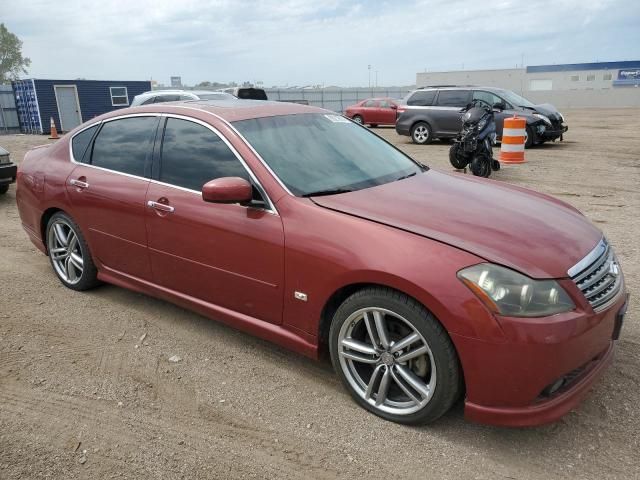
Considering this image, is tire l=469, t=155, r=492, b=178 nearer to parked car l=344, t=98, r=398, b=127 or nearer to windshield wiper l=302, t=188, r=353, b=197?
windshield wiper l=302, t=188, r=353, b=197

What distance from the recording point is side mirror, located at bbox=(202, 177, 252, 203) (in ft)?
9.86

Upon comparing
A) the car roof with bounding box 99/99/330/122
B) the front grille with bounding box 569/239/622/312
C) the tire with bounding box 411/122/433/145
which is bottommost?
the tire with bounding box 411/122/433/145

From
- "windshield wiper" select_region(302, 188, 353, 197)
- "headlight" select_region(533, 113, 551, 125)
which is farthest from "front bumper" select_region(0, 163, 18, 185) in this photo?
"headlight" select_region(533, 113, 551, 125)

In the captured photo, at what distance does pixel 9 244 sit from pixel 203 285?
158 inches

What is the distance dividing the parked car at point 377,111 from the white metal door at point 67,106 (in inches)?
543

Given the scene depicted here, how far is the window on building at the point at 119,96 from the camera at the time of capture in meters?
27.8

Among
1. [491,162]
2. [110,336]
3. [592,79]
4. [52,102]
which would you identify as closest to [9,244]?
[110,336]

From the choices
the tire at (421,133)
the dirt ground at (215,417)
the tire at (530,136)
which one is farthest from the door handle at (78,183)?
the tire at (421,133)

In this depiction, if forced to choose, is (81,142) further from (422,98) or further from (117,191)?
(422,98)

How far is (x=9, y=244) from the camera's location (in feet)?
20.4

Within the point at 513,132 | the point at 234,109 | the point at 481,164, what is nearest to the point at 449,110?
the point at 513,132

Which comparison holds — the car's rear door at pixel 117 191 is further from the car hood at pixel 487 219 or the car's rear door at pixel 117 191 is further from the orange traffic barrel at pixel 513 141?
the orange traffic barrel at pixel 513 141

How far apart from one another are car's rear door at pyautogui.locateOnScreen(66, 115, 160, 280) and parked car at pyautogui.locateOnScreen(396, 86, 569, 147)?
12219 millimetres

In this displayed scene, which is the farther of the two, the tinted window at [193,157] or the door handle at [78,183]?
the door handle at [78,183]
